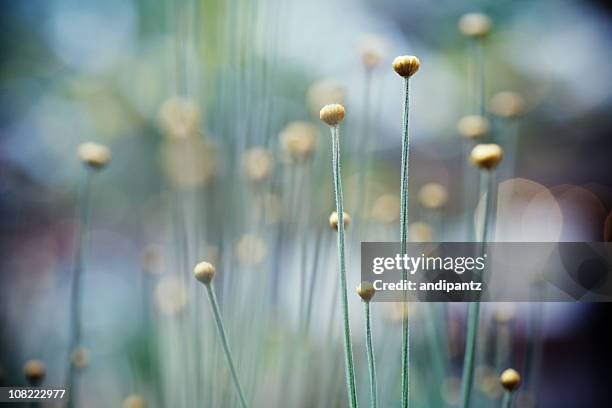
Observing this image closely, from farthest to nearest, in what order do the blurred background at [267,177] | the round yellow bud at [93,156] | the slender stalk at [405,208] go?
the blurred background at [267,177] < the round yellow bud at [93,156] < the slender stalk at [405,208]

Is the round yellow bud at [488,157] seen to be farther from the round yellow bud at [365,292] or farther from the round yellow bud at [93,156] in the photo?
the round yellow bud at [93,156]

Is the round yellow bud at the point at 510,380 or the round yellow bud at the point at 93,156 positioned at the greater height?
the round yellow bud at the point at 93,156

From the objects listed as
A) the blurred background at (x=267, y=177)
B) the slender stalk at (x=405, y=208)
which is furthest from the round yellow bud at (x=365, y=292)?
the blurred background at (x=267, y=177)

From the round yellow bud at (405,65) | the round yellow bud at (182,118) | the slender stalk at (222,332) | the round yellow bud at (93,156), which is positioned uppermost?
the round yellow bud at (405,65)

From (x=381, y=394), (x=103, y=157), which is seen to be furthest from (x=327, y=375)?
(x=103, y=157)

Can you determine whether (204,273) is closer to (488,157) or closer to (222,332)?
(222,332)

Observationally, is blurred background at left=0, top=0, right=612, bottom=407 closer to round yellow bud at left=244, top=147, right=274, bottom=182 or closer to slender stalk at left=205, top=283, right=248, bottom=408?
round yellow bud at left=244, top=147, right=274, bottom=182

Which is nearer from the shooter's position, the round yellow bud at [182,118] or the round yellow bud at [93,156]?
the round yellow bud at [93,156]

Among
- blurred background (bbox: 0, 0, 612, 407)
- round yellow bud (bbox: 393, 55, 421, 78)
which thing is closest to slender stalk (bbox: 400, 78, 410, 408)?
round yellow bud (bbox: 393, 55, 421, 78)
